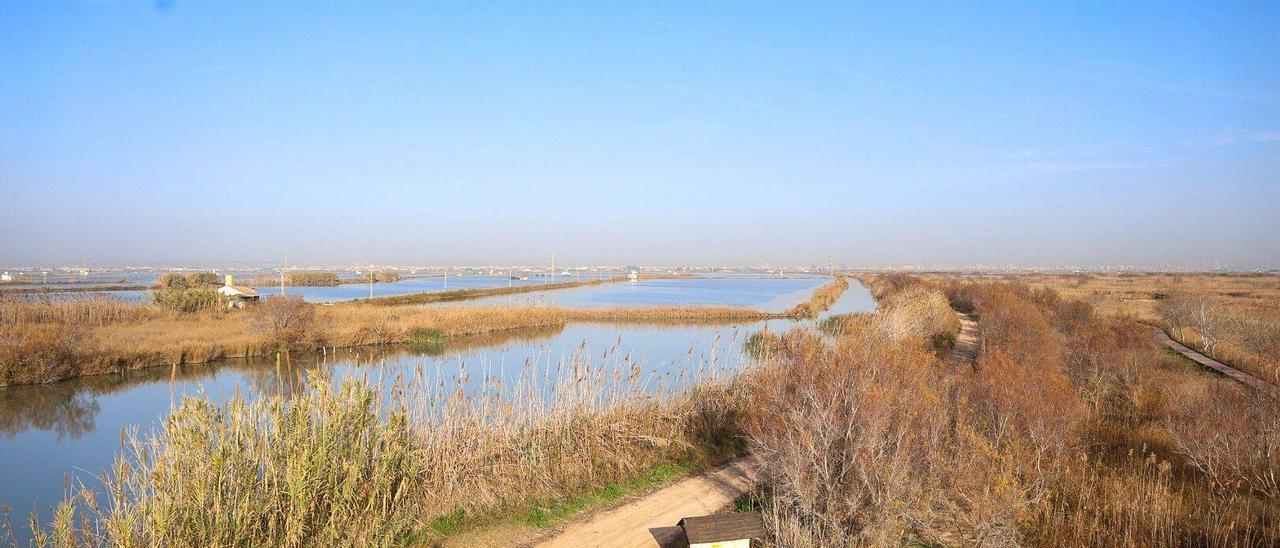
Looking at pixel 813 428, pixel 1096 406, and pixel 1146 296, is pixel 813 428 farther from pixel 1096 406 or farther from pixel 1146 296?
pixel 1146 296

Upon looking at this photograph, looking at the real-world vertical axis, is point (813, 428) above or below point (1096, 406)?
above

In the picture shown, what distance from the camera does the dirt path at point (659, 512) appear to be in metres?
6.62

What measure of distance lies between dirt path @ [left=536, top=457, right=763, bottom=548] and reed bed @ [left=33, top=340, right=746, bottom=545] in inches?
26.1

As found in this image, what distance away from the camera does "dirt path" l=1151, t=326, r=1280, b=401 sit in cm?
911

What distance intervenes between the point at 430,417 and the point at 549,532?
2.05 metres

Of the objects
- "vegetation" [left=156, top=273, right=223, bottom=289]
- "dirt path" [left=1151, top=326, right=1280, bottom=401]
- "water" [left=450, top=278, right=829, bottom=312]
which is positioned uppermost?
"vegetation" [left=156, top=273, right=223, bottom=289]

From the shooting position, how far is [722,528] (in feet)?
19.0

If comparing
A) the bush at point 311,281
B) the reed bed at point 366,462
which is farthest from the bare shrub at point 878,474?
the bush at point 311,281

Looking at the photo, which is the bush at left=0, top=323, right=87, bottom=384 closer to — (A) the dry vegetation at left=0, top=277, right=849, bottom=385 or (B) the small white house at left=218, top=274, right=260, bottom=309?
(A) the dry vegetation at left=0, top=277, right=849, bottom=385

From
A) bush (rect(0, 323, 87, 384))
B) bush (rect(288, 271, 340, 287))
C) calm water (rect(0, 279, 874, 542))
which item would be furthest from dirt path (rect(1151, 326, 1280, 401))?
bush (rect(288, 271, 340, 287))

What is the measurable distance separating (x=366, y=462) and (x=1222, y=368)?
71.3ft

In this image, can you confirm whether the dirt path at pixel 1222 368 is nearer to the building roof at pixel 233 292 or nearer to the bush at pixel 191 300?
the bush at pixel 191 300

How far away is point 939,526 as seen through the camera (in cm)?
673

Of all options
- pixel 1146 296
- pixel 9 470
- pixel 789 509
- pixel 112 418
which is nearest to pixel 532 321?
pixel 112 418
